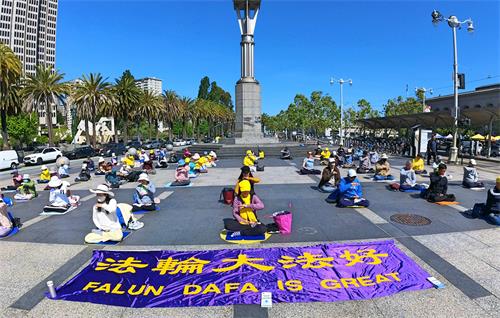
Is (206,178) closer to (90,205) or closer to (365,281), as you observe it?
(90,205)

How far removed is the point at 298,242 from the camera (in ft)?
24.6

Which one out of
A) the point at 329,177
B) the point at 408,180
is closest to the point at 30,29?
the point at 329,177

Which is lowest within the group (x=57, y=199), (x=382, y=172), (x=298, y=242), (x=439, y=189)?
(x=298, y=242)

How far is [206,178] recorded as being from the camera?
1750cm

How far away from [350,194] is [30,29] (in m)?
171

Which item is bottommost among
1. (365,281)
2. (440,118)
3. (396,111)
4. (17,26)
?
(365,281)

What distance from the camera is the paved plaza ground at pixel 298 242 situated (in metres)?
4.88

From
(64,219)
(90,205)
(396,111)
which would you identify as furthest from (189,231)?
(396,111)

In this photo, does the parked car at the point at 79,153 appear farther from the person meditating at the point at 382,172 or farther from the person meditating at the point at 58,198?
the person meditating at the point at 382,172

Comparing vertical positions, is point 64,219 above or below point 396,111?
below

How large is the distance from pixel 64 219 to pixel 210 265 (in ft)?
19.8

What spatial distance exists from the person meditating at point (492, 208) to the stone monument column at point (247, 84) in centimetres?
2667

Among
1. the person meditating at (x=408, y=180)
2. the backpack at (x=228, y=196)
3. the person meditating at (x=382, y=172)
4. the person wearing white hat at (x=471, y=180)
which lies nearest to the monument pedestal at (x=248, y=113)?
the person meditating at (x=382, y=172)

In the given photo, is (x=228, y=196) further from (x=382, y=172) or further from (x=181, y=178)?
(x=382, y=172)
